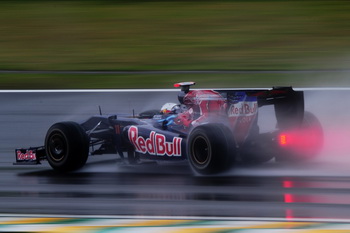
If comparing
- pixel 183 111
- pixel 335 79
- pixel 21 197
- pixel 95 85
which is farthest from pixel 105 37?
pixel 21 197

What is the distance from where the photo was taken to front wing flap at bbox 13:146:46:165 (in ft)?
30.8

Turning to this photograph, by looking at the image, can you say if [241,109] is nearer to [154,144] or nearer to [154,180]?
[154,144]

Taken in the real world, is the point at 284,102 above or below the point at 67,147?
above

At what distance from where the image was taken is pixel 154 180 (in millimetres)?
8391

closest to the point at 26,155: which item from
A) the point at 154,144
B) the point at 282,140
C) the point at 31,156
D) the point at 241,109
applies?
the point at 31,156

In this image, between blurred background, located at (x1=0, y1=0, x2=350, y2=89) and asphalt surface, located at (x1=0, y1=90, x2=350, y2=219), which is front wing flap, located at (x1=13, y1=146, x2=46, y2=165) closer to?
asphalt surface, located at (x1=0, y1=90, x2=350, y2=219)

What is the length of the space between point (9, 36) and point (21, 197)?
480 inches

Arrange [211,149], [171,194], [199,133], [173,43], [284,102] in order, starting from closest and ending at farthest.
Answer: [171,194]
[211,149]
[199,133]
[284,102]
[173,43]

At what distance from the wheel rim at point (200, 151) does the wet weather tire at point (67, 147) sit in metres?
1.34

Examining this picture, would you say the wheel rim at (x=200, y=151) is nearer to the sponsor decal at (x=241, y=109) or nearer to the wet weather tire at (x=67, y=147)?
the sponsor decal at (x=241, y=109)

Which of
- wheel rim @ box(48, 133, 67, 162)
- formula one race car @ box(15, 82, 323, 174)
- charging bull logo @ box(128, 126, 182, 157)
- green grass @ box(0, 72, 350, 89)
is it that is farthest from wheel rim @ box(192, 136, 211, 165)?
green grass @ box(0, 72, 350, 89)

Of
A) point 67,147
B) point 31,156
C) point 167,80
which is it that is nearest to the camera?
point 67,147

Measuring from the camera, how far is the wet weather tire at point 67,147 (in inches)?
353

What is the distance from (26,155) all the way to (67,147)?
72cm
